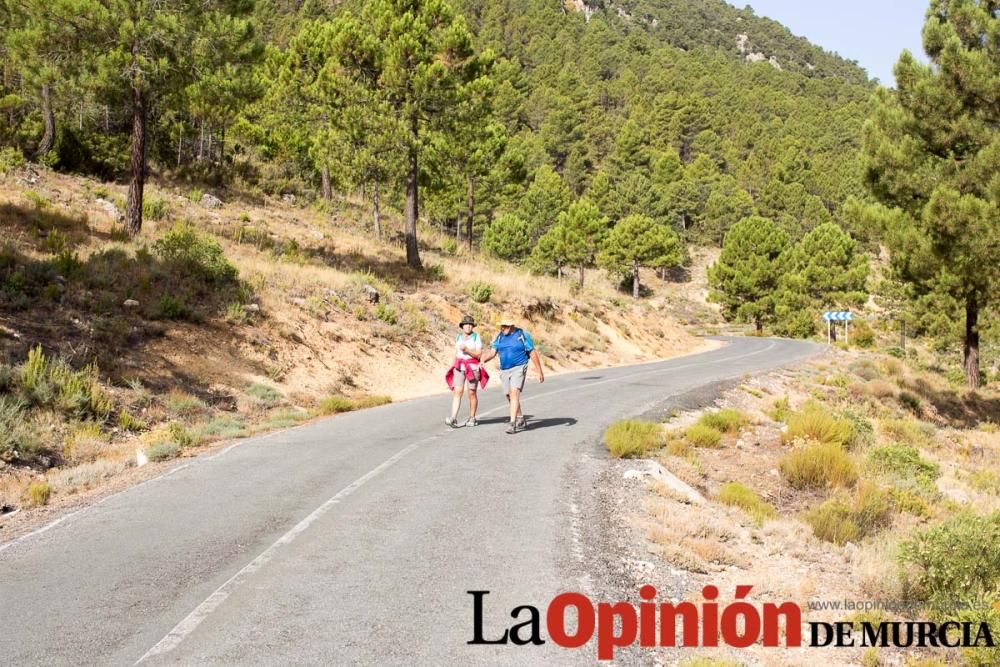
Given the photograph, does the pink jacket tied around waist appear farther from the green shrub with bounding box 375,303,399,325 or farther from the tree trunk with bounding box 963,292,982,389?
the tree trunk with bounding box 963,292,982,389

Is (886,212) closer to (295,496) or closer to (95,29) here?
(295,496)

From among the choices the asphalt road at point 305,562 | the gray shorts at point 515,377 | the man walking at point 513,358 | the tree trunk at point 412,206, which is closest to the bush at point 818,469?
the asphalt road at point 305,562

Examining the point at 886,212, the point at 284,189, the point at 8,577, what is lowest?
the point at 8,577

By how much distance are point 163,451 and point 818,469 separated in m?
10.3

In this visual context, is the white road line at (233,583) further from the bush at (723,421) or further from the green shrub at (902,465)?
the green shrub at (902,465)

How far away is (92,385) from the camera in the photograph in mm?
12102

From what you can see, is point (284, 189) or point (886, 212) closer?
point (886, 212)

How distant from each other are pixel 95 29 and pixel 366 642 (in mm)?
21774

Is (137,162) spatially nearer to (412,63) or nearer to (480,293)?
(412,63)

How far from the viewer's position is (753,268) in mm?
59344

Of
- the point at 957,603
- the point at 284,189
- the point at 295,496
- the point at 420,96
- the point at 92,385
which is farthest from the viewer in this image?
the point at 284,189

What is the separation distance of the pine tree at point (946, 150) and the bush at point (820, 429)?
281 inches

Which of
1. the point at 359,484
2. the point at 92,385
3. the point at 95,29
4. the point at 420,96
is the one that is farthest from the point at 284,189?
the point at 359,484

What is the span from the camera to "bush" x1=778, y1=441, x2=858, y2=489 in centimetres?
Result: 1034
